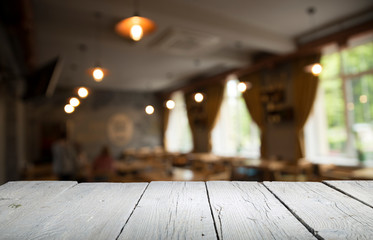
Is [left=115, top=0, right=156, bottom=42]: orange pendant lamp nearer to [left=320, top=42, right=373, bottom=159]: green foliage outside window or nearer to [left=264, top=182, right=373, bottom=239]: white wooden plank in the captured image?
[left=264, top=182, right=373, bottom=239]: white wooden plank

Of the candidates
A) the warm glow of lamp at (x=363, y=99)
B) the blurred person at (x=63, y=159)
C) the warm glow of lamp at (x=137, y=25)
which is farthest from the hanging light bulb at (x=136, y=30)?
the warm glow of lamp at (x=363, y=99)

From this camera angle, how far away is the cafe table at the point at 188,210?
654mm

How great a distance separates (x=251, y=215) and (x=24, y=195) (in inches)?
→ 34.6

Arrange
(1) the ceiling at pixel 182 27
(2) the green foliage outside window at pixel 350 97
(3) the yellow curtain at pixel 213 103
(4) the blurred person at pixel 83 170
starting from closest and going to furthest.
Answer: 1. (1) the ceiling at pixel 182 27
2. (2) the green foliage outside window at pixel 350 97
3. (4) the blurred person at pixel 83 170
4. (3) the yellow curtain at pixel 213 103

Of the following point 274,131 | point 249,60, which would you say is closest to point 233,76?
point 249,60

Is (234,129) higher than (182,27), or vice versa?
(182,27)

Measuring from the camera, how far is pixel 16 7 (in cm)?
334

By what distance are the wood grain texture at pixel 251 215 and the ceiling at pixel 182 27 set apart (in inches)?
147

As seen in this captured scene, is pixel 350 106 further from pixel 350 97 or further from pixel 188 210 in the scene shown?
pixel 188 210

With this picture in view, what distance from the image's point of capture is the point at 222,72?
28.4 ft

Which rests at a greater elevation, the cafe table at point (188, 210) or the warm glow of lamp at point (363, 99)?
the warm glow of lamp at point (363, 99)

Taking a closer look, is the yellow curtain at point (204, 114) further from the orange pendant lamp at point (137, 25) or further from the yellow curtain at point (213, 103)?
the orange pendant lamp at point (137, 25)

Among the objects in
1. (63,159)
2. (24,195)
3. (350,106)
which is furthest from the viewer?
(350,106)

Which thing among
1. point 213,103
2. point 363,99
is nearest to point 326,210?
point 363,99
